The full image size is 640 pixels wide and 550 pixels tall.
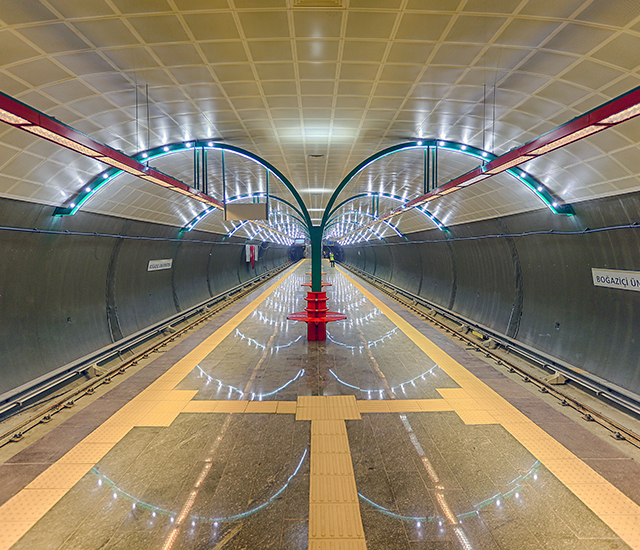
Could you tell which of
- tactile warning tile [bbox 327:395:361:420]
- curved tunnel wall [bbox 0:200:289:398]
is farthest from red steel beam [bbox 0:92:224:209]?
tactile warning tile [bbox 327:395:361:420]

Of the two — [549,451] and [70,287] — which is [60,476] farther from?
[549,451]

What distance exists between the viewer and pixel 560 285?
283 inches

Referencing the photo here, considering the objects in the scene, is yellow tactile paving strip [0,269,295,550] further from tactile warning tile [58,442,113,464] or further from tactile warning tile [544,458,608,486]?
tactile warning tile [544,458,608,486]

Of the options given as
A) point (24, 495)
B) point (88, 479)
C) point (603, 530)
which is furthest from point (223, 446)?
point (603, 530)

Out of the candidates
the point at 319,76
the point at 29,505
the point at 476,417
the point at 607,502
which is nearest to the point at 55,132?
the point at 319,76

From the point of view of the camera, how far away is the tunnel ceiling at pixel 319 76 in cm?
326

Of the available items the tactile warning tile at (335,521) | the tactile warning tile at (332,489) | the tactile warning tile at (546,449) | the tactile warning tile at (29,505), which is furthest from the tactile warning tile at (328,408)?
the tactile warning tile at (29,505)

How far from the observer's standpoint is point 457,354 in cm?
802

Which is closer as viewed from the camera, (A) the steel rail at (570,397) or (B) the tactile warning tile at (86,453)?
(B) the tactile warning tile at (86,453)

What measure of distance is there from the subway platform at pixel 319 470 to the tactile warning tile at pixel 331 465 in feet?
0.06

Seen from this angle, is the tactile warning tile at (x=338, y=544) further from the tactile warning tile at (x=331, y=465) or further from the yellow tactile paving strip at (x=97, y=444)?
the yellow tactile paving strip at (x=97, y=444)

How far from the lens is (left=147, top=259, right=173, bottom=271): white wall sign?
1091 centimetres

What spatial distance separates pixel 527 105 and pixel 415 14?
2404mm

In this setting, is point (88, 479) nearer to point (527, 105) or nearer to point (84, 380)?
point (84, 380)
